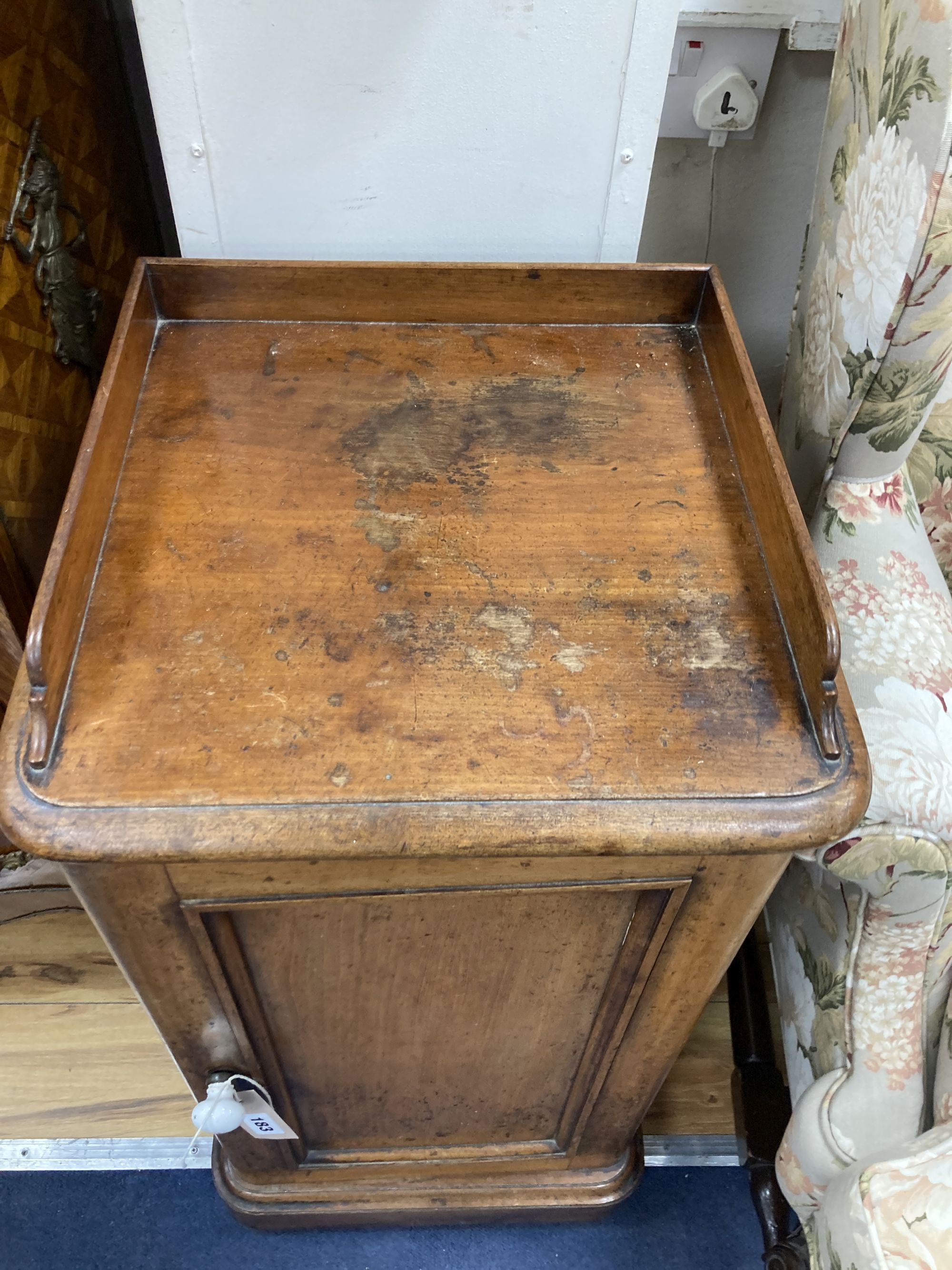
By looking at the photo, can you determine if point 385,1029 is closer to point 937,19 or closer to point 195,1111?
point 195,1111

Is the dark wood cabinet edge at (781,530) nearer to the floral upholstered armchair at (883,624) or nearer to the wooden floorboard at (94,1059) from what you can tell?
the floral upholstered armchair at (883,624)

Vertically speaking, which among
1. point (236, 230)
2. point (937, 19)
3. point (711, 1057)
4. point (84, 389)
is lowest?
point (711, 1057)

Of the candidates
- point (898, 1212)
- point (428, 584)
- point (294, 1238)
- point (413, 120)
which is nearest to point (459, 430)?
point (428, 584)

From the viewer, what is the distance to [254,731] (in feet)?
1.79

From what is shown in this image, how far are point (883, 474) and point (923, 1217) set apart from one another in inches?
22.2

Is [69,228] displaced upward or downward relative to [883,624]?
upward

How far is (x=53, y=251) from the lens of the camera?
0.80m

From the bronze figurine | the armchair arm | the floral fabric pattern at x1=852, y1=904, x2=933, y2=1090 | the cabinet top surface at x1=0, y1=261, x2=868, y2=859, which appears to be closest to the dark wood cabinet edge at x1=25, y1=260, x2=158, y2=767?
the cabinet top surface at x1=0, y1=261, x2=868, y2=859

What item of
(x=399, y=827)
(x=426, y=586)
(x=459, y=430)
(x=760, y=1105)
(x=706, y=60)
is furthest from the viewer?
(x=760, y=1105)

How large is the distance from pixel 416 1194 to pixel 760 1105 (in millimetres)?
386

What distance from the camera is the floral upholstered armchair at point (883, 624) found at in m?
0.65

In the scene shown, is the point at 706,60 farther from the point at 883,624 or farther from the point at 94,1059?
the point at 94,1059

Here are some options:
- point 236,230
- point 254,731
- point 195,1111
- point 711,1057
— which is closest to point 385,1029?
point 195,1111

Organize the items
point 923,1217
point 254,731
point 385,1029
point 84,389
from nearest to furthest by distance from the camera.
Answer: point 254,731 < point 923,1217 < point 385,1029 < point 84,389
